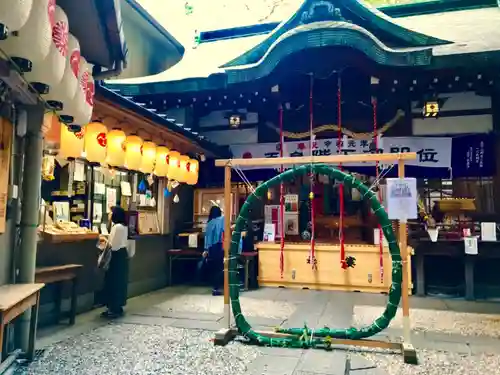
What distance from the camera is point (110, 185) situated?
30.3ft

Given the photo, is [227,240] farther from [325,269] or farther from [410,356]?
[325,269]

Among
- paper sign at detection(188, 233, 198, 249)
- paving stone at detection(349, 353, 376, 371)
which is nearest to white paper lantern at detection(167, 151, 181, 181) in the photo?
paper sign at detection(188, 233, 198, 249)

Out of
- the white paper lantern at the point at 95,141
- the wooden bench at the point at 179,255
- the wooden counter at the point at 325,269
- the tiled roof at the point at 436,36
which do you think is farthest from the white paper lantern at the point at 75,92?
the wooden counter at the point at 325,269

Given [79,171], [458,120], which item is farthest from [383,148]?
[79,171]

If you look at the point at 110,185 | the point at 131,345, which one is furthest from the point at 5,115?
the point at 110,185

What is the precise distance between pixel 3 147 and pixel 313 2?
7244mm

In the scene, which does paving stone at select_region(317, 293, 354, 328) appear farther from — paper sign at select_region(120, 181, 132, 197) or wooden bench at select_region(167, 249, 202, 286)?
paper sign at select_region(120, 181, 132, 197)

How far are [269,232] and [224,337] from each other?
17.2ft

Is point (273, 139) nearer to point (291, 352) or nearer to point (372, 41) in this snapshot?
point (372, 41)

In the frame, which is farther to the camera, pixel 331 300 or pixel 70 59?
pixel 331 300

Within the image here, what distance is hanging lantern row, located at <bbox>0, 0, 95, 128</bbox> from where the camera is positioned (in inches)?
114

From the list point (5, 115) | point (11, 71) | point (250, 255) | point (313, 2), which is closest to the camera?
point (11, 71)

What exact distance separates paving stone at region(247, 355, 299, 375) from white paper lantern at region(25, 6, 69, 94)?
373cm

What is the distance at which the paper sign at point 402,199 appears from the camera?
5.14 metres
